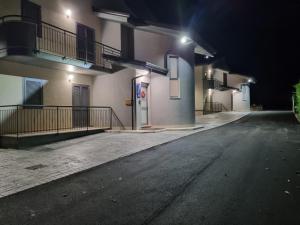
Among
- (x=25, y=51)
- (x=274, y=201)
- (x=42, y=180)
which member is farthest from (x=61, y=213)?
(x=25, y=51)

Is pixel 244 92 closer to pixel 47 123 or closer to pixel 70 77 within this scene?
pixel 70 77

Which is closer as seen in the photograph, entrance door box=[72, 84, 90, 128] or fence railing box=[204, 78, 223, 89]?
entrance door box=[72, 84, 90, 128]

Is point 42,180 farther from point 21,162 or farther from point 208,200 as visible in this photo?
point 208,200

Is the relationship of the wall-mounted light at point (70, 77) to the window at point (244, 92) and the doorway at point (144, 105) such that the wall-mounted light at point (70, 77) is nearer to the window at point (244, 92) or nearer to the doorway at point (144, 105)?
the doorway at point (144, 105)

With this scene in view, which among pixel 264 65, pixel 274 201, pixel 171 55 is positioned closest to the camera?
pixel 274 201

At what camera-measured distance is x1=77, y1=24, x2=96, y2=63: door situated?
15360 millimetres

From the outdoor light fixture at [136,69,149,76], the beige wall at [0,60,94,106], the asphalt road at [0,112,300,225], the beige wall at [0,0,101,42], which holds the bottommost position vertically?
the asphalt road at [0,112,300,225]

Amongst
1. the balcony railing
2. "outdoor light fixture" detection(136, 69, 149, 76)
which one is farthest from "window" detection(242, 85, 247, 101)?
"outdoor light fixture" detection(136, 69, 149, 76)

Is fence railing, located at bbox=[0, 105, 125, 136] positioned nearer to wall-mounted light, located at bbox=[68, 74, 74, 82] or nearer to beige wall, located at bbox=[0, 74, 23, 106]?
beige wall, located at bbox=[0, 74, 23, 106]

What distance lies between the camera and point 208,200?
468 cm

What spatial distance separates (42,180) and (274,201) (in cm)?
463

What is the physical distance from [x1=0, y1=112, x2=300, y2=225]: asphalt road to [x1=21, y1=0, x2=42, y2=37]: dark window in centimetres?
806

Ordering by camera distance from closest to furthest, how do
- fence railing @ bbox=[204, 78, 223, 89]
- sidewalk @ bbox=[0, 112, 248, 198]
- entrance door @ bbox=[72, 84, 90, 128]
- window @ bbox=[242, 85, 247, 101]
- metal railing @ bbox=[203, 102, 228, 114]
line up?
sidewalk @ bbox=[0, 112, 248, 198]
entrance door @ bbox=[72, 84, 90, 128]
fence railing @ bbox=[204, 78, 223, 89]
metal railing @ bbox=[203, 102, 228, 114]
window @ bbox=[242, 85, 247, 101]

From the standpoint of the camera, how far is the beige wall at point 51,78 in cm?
1173
